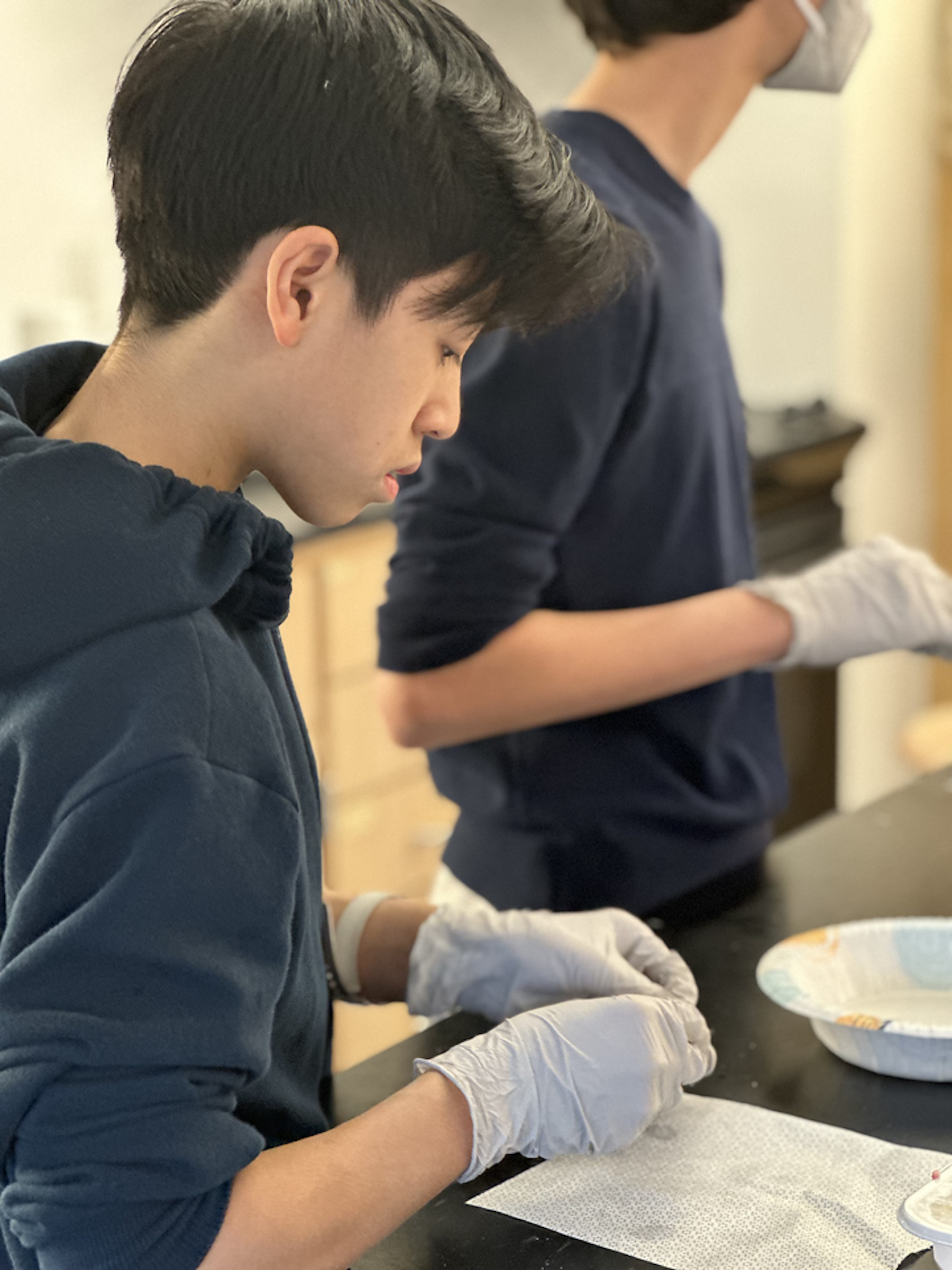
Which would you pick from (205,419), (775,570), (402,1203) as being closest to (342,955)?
(402,1203)

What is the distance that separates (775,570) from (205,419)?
244 centimetres

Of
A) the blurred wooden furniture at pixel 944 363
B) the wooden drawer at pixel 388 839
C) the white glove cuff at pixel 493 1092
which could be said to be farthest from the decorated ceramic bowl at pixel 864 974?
the blurred wooden furniture at pixel 944 363

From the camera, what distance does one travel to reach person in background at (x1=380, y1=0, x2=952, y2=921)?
1390 millimetres

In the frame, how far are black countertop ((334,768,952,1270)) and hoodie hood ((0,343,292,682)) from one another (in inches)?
13.4

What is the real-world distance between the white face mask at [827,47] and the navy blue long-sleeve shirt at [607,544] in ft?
0.59

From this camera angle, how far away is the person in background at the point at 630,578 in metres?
1.39

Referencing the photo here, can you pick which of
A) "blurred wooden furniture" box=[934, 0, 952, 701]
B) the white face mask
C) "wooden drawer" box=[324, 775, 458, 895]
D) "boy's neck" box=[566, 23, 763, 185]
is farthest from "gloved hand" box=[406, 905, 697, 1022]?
"blurred wooden furniture" box=[934, 0, 952, 701]

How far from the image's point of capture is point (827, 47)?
5.09ft

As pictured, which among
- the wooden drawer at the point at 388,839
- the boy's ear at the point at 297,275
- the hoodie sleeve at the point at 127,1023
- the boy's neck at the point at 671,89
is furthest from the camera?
the wooden drawer at the point at 388,839

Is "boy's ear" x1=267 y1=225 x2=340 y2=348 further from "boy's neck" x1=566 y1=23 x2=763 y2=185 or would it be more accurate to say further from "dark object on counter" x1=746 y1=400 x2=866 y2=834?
"dark object on counter" x1=746 y1=400 x2=866 y2=834

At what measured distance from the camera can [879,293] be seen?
3.77m

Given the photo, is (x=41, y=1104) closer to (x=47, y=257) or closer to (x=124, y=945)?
(x=124, y=945)

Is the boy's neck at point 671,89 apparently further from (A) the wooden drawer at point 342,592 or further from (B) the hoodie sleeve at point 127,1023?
(A) the wooden drawer at point 342,592

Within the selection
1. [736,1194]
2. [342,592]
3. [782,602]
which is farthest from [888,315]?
[736,1194]
